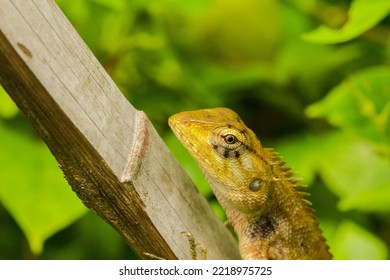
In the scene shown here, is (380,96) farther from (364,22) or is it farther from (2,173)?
(2,173)

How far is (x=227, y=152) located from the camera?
1.89 meters

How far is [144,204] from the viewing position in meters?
1.39

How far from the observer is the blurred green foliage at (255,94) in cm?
217

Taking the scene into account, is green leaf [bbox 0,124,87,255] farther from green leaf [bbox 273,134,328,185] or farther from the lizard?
green leaf [bbox 273,134,328,185]

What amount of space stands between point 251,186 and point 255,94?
0.75 m

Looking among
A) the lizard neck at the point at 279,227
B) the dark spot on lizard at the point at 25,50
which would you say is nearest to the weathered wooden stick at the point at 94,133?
the dark spot on lizard at the point at 25,50

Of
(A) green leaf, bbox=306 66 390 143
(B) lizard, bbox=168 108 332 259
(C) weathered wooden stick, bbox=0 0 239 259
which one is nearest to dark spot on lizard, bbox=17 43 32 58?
(C) weathered wooden stick, bbox=0 0 239 259

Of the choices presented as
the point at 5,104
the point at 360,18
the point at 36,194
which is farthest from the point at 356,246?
the point at 5,104

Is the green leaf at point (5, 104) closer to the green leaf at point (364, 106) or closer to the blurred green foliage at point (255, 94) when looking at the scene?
the blurred green foliage at point (255, 94)

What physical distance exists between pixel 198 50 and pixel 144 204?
1206mm

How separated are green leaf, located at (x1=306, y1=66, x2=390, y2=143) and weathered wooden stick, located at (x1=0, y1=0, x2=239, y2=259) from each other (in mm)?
739
